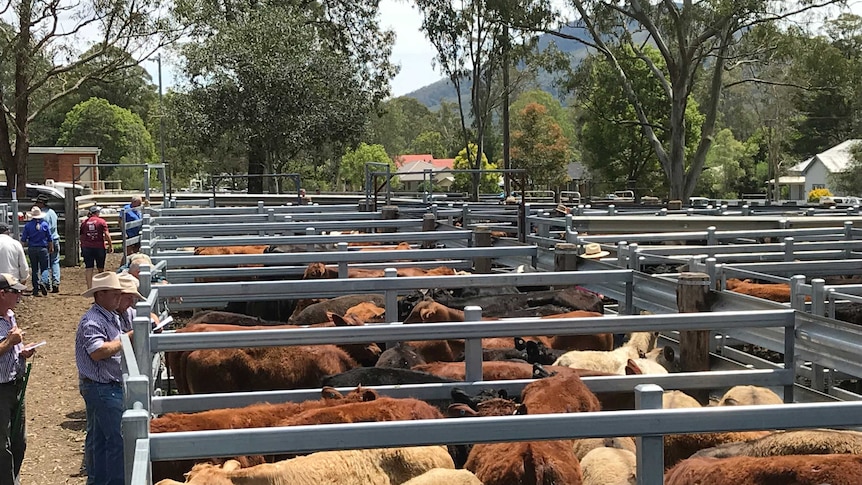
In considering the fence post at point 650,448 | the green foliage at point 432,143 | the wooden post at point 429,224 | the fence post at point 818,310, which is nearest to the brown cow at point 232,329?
the fence post at point 818,310

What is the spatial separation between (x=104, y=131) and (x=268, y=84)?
48.3 metres

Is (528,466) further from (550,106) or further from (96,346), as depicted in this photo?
(550,106)

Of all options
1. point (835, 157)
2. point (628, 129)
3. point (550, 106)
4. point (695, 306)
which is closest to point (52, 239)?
point (695, 306)

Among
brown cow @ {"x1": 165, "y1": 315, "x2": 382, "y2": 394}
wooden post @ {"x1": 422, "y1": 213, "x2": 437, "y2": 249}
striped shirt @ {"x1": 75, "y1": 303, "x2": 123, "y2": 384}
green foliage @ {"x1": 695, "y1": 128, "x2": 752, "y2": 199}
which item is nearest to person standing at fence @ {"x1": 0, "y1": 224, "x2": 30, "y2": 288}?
Answer: wooden post @ {"x1": 422, "y1": 213, "x2": 437, "y2": 249}

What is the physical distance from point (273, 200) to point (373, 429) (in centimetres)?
2495

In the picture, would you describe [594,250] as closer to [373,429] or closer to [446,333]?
[446,333]

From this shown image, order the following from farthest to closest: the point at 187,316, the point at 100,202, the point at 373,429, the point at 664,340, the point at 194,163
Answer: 1. the point at 194,163
2. the point at 100,202
3. the point at 187,316
4. the point at 664,340
5. the point at 373,429

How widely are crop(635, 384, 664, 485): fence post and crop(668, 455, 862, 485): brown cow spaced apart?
0.85 metres

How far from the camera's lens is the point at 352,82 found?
1483 inches

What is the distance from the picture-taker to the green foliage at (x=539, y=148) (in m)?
69.7

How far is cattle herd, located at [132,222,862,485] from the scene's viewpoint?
4.19m

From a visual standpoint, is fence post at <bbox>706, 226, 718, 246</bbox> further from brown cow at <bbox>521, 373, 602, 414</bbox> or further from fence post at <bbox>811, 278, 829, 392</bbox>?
brown cow at <bbox>521, 373, 602, 414</bbox>

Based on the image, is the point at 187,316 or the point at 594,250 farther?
the point at 187,316

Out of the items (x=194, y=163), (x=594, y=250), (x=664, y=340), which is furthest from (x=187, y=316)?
(x=194, y=163)
